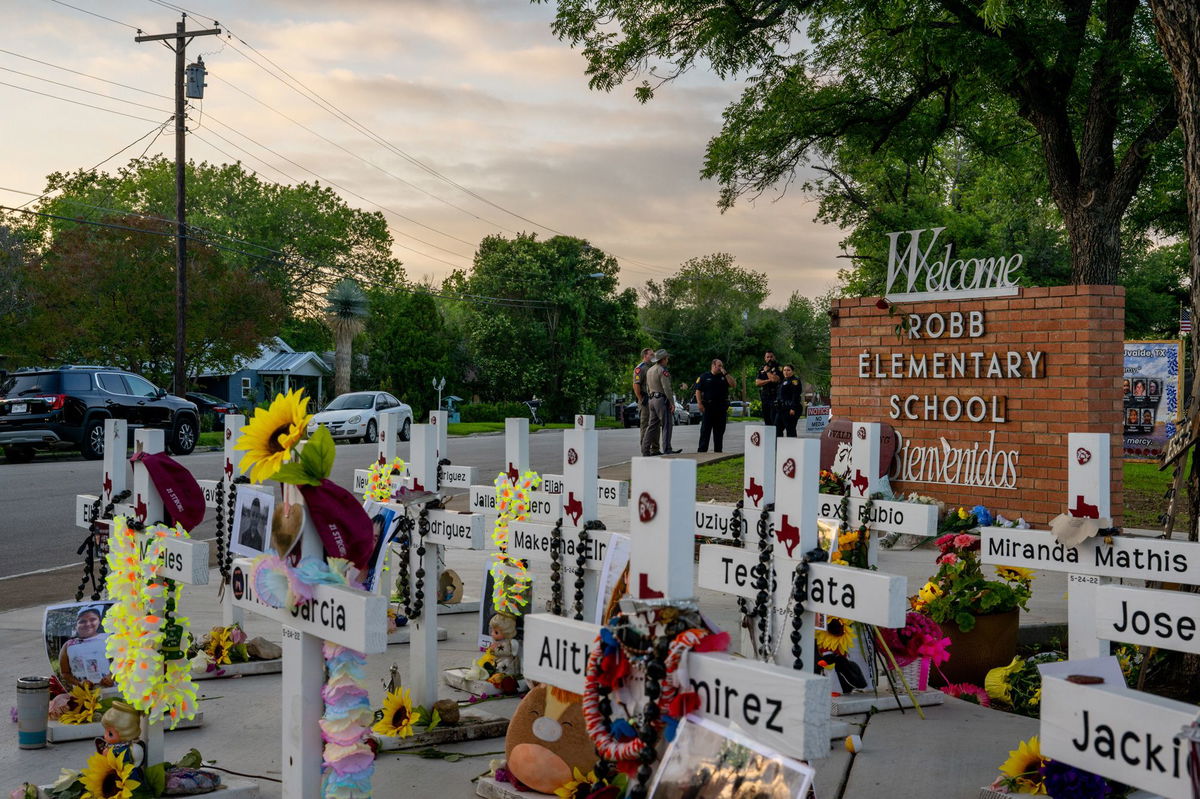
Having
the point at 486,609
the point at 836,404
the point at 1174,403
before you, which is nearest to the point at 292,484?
the point at 486,609

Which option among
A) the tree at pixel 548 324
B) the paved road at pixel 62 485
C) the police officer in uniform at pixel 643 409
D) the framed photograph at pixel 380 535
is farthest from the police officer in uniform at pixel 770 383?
the tree at pixel 548 324

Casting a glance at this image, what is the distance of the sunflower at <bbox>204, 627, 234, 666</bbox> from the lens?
625 cm

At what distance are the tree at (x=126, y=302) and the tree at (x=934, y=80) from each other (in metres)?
18.8

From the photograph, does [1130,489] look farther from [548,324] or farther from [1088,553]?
[548,324]

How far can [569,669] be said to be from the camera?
2902mm

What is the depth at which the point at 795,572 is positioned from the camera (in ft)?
12.9

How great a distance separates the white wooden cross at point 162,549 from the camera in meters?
4.20

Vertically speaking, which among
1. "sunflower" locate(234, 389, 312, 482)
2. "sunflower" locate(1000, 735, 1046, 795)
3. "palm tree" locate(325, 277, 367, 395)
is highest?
"palm tree" locate(325, 277, 367, 395)

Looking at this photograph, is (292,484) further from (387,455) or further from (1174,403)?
(1174,403)

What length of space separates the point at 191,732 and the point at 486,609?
1795 mm

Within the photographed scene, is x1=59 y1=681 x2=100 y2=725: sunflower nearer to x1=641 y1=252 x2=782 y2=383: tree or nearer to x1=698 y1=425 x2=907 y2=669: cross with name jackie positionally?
x1=698 y1=425 x2=907 y2=669: cross with name jackie

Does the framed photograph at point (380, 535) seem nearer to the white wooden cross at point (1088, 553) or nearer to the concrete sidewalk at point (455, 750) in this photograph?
the concrete sidewalk at point (455, 750)

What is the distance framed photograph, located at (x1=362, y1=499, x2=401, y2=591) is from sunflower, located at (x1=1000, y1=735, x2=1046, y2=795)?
2406 millimetres

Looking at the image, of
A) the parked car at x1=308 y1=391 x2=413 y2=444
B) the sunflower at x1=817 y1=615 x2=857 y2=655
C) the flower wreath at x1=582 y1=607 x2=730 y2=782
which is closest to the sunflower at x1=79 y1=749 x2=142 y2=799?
the flower wreath at x1=582 y1=607 x2=730 y2=782
